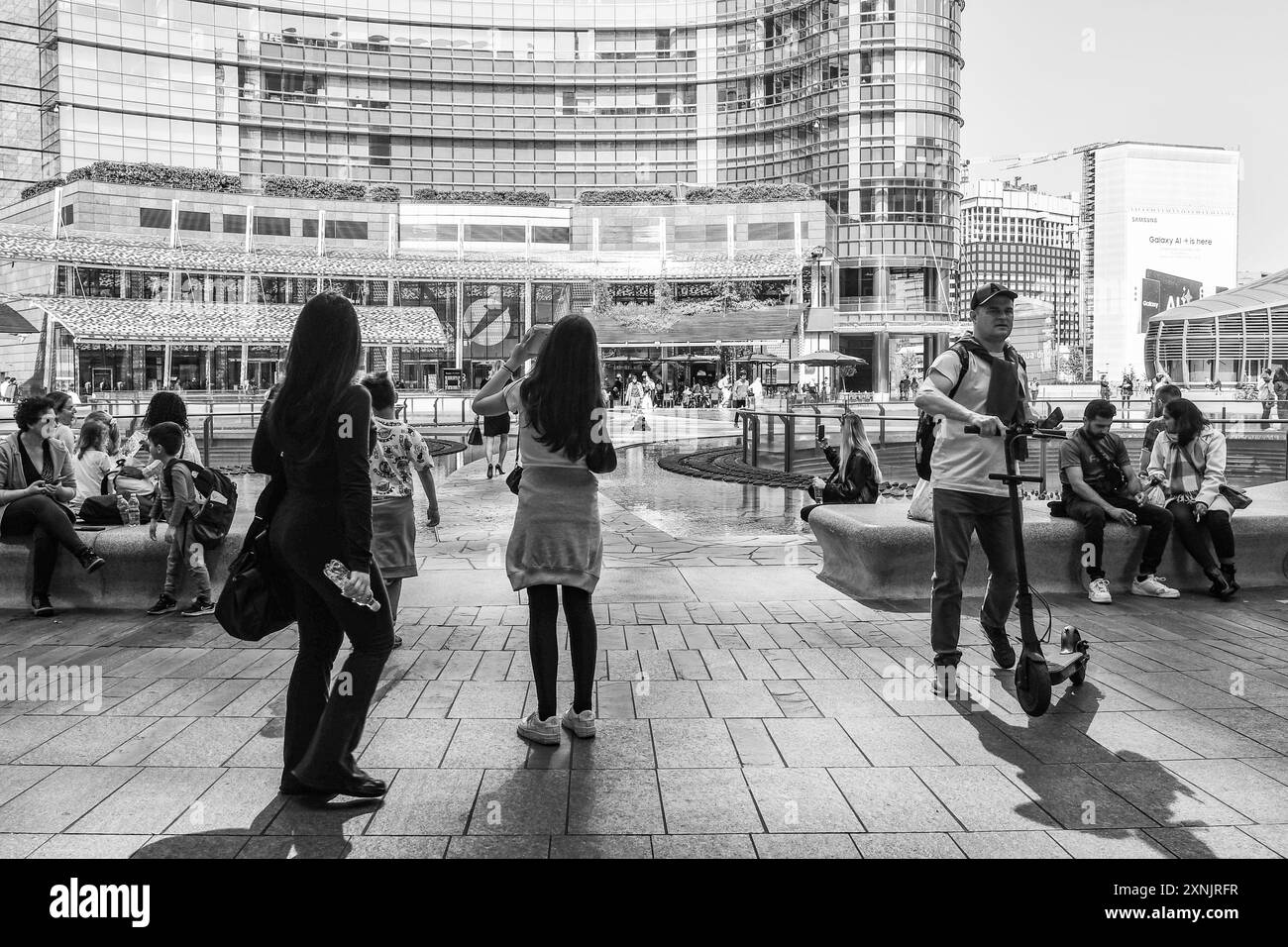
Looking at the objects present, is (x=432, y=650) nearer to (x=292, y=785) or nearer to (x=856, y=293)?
(x=292, y=785)

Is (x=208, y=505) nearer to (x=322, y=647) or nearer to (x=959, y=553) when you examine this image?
(x=322, y=647)

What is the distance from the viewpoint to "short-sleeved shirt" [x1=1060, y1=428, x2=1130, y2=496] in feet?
24.2

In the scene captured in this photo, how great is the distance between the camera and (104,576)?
279 inches

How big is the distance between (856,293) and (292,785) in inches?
3048

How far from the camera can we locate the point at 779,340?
65.7m

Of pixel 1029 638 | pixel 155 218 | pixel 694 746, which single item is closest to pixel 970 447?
pixel 1029 638

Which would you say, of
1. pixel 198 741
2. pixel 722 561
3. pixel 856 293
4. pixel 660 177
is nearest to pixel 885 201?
pixel 856 293

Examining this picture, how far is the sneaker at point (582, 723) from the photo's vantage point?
14.6 ft

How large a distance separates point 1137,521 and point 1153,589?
0.50 m

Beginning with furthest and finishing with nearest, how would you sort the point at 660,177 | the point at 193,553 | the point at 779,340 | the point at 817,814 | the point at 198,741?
the point at 660,177
the point at 779,340
the point at 193,553
the point at 198,741
the point at 817,814

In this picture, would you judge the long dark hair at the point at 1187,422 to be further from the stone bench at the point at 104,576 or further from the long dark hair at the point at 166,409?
the long dark hair at the point at 166,409

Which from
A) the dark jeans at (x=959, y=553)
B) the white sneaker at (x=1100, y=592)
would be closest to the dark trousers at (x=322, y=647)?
the dark jeans at (x=959, y=553)

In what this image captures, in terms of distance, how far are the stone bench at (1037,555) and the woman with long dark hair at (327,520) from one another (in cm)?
442

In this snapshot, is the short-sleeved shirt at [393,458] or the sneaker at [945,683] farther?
the short-sleeved shirt at [393,458]
